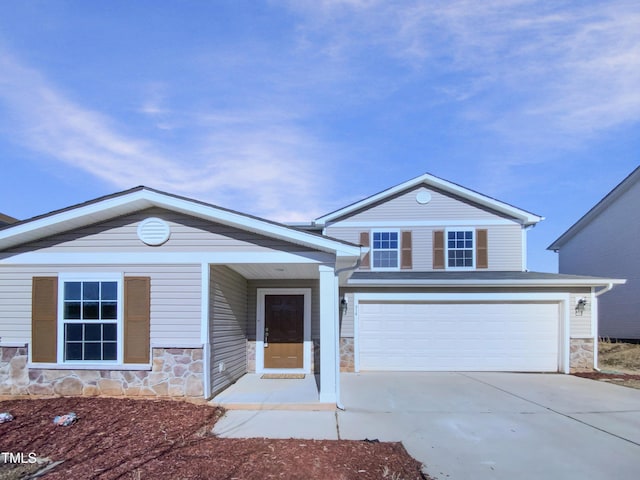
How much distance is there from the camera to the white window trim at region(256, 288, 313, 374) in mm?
10375

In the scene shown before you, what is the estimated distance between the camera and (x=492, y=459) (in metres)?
4.87

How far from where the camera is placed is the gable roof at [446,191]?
13.0 meters

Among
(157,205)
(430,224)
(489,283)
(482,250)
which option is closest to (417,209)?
(430,224)

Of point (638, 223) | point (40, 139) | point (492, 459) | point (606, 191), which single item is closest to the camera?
point (492, 459)

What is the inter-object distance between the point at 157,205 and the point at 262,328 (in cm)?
450

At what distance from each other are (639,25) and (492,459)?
8.58 metres

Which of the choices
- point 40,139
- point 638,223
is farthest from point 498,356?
point 40,139

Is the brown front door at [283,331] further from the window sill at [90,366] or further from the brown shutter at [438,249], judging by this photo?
the brown shutter at [438,249]

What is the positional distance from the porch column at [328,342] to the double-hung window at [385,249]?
6.22 m

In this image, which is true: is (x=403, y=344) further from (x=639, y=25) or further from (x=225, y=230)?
(x=639, y=25)

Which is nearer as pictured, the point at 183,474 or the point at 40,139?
the point at 183,474

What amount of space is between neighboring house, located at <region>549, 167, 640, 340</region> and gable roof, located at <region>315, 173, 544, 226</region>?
5.97 metres

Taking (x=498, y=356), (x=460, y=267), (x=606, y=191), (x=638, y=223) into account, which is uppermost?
(x=606, y=191)

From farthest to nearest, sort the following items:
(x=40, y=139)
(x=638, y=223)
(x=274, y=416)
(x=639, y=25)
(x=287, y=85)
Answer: (x=638, y=223) < (x=40, y=139) < (x=287, y=85) < (x=639, y=25) < (x=274, y=416)
